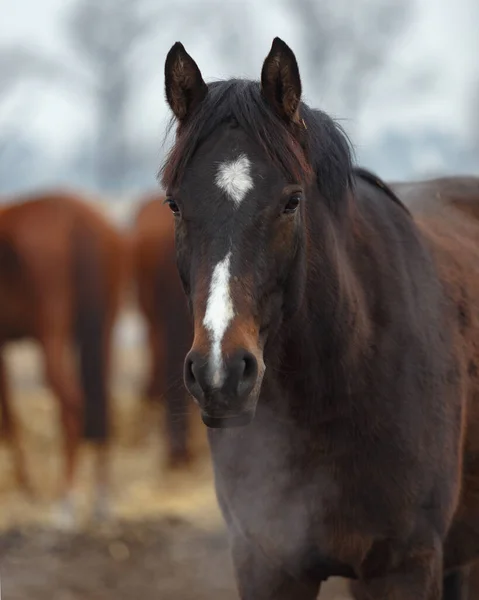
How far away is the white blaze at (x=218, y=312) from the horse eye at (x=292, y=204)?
7.7 inches

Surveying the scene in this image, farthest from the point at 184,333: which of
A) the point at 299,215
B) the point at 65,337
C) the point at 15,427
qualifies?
the point at 299,215

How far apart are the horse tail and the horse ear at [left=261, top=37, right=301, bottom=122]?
378cm

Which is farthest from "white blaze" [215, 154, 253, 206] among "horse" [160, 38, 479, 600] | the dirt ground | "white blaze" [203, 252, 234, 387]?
the dirt ground

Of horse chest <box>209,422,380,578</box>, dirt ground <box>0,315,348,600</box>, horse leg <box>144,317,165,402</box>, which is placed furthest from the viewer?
horse leg <box>144,317,165,402</box>

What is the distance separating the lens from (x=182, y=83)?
2.34m

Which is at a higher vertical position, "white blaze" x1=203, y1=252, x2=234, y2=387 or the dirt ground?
"white blaze" x1=203, y1=252, x2=234, y2=387

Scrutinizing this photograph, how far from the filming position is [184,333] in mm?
6500

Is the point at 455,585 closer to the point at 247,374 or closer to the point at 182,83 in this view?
the point at 247,374

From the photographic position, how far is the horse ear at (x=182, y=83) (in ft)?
7.59

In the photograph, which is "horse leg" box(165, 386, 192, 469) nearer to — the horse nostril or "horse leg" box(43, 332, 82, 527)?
"horse leg" box(43, 332, 82, 527)

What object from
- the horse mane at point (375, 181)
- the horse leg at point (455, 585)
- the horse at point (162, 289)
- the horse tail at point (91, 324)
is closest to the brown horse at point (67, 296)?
the horse tail at point (91, 324)

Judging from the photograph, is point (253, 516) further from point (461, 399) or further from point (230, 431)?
point (461, 399)

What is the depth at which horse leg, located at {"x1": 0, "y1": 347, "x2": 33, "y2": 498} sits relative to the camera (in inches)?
245

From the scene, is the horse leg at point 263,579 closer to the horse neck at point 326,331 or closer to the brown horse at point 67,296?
the horse neck at point 326,331
